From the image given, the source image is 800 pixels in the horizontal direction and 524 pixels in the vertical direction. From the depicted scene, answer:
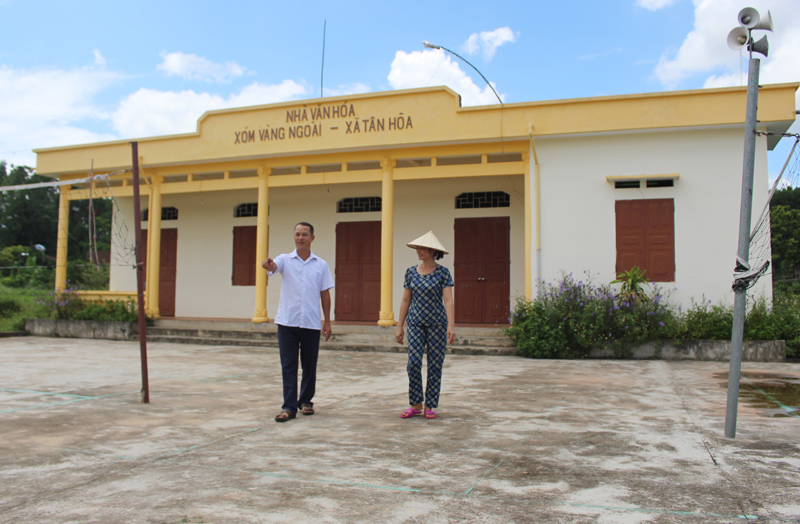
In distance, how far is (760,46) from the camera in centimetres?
418

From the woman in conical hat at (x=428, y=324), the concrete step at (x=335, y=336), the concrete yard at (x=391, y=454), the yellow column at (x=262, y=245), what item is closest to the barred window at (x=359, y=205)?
the yellow column at (x=262, y=245)

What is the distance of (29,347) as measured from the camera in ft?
35.6

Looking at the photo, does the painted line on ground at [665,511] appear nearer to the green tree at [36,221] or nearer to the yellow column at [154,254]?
the yellow column at [154,254]

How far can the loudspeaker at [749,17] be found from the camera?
13.5 ft

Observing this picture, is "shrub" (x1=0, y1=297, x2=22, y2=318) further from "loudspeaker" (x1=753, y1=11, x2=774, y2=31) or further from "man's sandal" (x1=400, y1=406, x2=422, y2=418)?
"loudspeaker" (x1=753, y1=11, x2=774, y2=31)

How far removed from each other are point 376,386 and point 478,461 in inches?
127

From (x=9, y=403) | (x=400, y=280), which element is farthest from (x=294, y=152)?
(x=9, y=403)

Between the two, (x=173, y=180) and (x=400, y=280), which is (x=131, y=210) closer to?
(x=173, y=180)

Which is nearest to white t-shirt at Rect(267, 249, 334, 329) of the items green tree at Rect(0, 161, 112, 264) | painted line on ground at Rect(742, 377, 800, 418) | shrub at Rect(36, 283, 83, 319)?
painted line on ground at Rect(742, 377, 800, 418)

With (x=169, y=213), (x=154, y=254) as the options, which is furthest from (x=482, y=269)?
(x=169, y=213)

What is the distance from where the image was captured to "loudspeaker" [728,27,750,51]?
13.8 ft

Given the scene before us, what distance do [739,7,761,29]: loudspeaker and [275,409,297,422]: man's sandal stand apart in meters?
4.34

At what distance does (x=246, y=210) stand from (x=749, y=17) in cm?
1226

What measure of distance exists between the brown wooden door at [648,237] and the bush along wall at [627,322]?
35 cm
